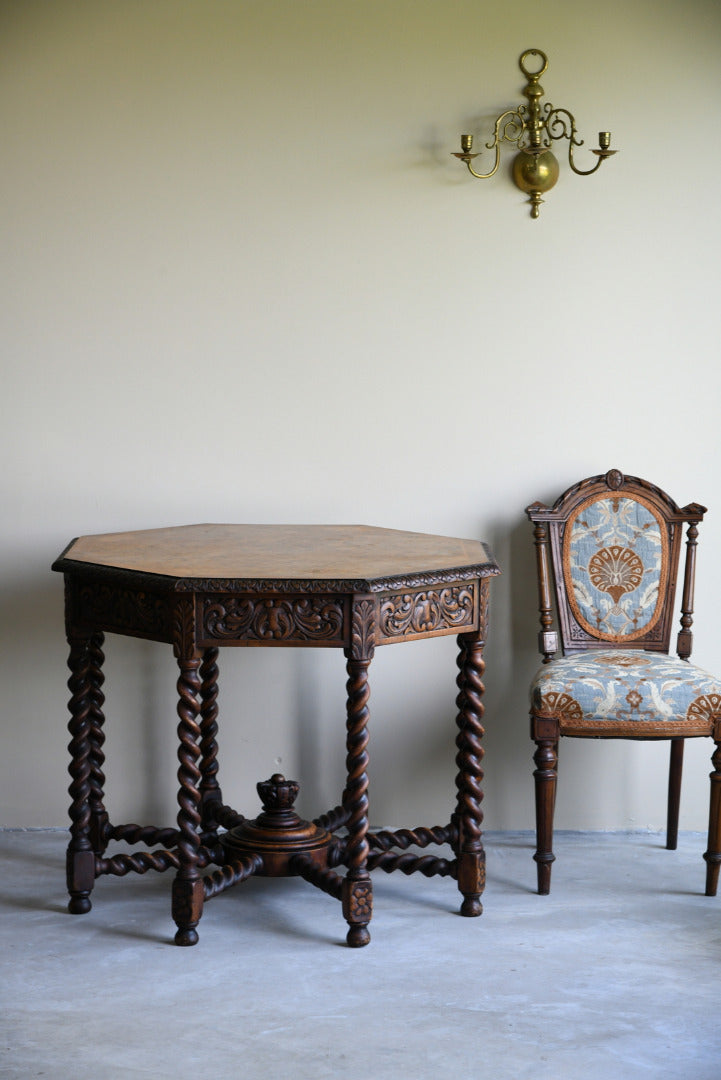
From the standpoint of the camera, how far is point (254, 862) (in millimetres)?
3027

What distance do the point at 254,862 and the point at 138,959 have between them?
0.41 m

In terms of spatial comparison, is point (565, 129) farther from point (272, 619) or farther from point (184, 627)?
point (184, 627)

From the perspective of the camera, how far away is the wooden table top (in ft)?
8.85

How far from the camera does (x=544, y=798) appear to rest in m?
3.12

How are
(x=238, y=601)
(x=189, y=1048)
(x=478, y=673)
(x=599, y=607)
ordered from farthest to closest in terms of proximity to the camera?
(x=599, y=607)
(x=478, y=673)
(x=238, y=601)
(x=189, y=1048)

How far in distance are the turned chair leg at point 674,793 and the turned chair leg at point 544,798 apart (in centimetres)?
55

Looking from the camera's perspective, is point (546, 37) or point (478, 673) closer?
point (478, 673)

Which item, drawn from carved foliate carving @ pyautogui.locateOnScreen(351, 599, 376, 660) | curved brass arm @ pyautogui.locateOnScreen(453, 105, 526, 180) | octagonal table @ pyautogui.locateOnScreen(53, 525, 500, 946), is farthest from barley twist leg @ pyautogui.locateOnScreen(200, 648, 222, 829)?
curved brass arm @ pyautogui.locateOnScreen(453, 105, 526, 180)

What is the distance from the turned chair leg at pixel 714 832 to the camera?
311 centimetres

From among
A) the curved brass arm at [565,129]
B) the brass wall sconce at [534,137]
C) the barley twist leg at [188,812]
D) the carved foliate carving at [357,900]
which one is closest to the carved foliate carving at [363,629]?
the barley twist leg at [188,812]

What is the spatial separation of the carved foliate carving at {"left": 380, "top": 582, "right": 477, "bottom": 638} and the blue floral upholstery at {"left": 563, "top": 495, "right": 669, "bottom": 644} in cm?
67

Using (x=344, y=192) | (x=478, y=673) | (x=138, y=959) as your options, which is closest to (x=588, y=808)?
(x=478, y=673)

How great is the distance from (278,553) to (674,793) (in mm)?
1467

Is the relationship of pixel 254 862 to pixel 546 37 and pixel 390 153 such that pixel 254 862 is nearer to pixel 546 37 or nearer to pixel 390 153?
pixel 390 153
